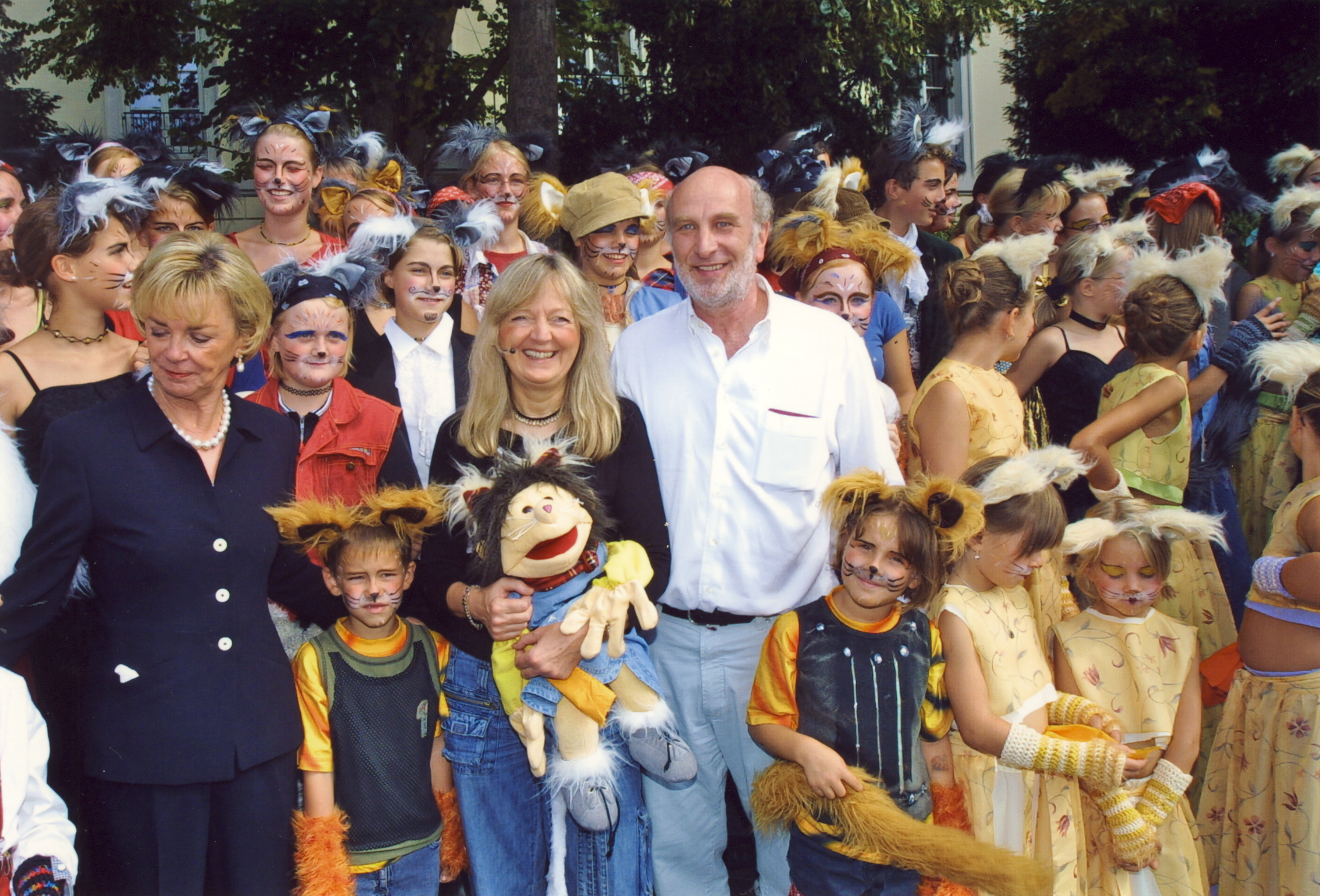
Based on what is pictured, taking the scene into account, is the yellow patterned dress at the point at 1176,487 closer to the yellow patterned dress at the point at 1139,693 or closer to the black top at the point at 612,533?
the yellow patterned dress at the point at 1139,693

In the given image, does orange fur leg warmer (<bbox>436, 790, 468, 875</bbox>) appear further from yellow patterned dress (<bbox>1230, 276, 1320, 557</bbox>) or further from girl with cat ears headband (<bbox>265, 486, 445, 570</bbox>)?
yellow patterned dress (<bbox>1230, 276, 1320, 557</bbox>)

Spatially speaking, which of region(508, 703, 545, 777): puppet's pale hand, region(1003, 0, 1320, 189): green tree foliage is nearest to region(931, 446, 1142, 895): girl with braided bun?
region(508, 703, 545, 777): puppet's pale hand

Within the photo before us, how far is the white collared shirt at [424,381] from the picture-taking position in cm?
387

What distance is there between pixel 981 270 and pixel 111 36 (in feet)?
29.4

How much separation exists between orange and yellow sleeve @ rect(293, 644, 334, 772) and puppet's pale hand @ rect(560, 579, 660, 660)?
2.29ft

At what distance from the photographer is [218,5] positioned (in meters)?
Answer: 9.95

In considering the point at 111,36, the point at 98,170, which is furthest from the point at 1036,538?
the point at 111,36

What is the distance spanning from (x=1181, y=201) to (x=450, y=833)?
4.65m

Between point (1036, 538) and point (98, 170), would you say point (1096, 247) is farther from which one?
point (98, 170)

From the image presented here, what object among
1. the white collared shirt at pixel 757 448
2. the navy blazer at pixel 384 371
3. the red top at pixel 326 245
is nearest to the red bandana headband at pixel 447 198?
the red top at pixel 326 245

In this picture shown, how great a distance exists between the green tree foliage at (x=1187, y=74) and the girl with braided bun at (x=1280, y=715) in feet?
33.3

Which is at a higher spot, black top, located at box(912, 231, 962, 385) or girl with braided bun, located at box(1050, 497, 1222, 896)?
black top, located at box(912, 231, 962, 385)

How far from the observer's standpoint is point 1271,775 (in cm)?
334

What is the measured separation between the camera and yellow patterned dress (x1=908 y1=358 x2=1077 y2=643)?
11.5 feet
